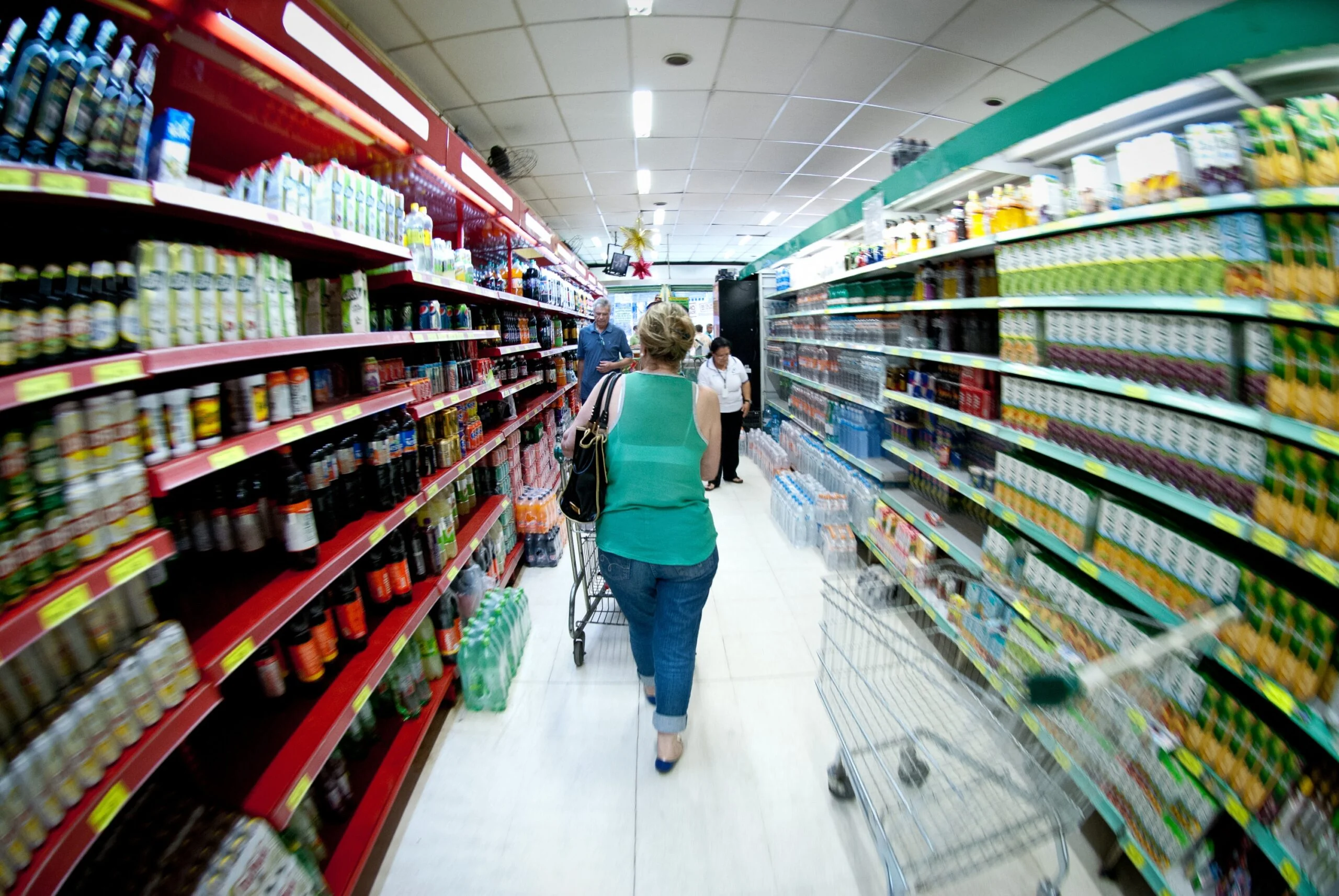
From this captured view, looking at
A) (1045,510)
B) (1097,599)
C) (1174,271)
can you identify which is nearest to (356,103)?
(1174,271)

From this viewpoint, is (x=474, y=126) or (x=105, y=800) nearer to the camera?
(x=105, y=800)

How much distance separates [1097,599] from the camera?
1783mm

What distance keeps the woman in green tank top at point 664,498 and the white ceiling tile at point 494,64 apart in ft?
10.6

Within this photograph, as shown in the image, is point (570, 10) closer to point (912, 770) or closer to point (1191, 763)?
point (912, 770)

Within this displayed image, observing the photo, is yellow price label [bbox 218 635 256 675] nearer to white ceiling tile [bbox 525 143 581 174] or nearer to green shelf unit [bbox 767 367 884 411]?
green shelf unit [bbox 767 367 884 411]

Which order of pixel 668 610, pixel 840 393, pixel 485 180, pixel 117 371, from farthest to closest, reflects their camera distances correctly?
pixel 840 393 < pixel 485 180 < pixel 668 610 < pixel 117 371

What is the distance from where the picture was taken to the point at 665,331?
5.84 feet

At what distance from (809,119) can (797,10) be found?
1.90 metres

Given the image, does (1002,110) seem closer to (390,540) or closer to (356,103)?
(356,103)

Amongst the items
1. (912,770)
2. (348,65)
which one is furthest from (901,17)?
(912,770)

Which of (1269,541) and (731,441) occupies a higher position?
(1269,541)

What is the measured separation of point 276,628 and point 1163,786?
2369mm

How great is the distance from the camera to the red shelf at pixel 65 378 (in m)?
0.77

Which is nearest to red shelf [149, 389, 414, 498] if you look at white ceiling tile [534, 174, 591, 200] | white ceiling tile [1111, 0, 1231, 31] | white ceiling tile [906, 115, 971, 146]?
white ceiling tile [1111, 0, 1231, 31]
